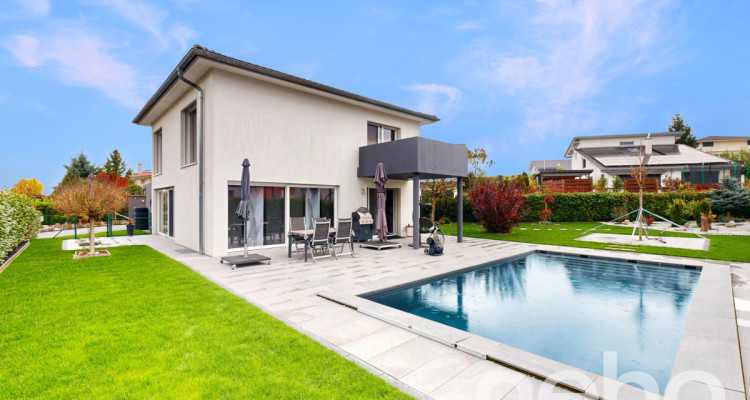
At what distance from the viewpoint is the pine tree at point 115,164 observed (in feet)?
120

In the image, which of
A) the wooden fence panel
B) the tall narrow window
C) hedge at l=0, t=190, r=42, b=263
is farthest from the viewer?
the wooden fence panel

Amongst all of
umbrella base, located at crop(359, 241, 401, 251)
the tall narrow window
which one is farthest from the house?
the tall narrow window

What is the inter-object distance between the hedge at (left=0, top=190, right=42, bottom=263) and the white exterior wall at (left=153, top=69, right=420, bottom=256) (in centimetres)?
401

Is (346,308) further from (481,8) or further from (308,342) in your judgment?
(481,8)

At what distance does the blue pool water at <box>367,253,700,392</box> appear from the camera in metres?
3.94

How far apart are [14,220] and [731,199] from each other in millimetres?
29457

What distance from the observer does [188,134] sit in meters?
11.7

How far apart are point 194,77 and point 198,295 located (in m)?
7.28

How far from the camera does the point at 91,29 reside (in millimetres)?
18062

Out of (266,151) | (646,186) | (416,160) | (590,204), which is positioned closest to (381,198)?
(416,160)

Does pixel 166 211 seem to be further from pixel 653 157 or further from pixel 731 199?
pixel 653 157

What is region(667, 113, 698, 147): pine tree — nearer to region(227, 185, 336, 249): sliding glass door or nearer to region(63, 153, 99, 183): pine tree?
region(227, 185, 336, 249): sliding glass door

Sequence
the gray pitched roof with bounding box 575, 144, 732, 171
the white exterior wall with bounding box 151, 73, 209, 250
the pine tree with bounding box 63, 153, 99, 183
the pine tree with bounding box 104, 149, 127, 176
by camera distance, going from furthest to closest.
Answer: the pine tree with bounding box 104, 149, 127, 176 < the pine tree with bounding box 63, 153, 99, 183 < the gray pitched roof with bounding box 575, 144, 732, 171 < the white exterior wall with bounding box 151, 73, 209, 250

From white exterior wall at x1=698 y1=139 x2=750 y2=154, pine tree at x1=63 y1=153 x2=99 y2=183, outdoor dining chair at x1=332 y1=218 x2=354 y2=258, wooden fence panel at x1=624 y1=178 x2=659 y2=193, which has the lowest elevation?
outdoor dining chair at x1=332 y1=218 x2=354 y2=258
